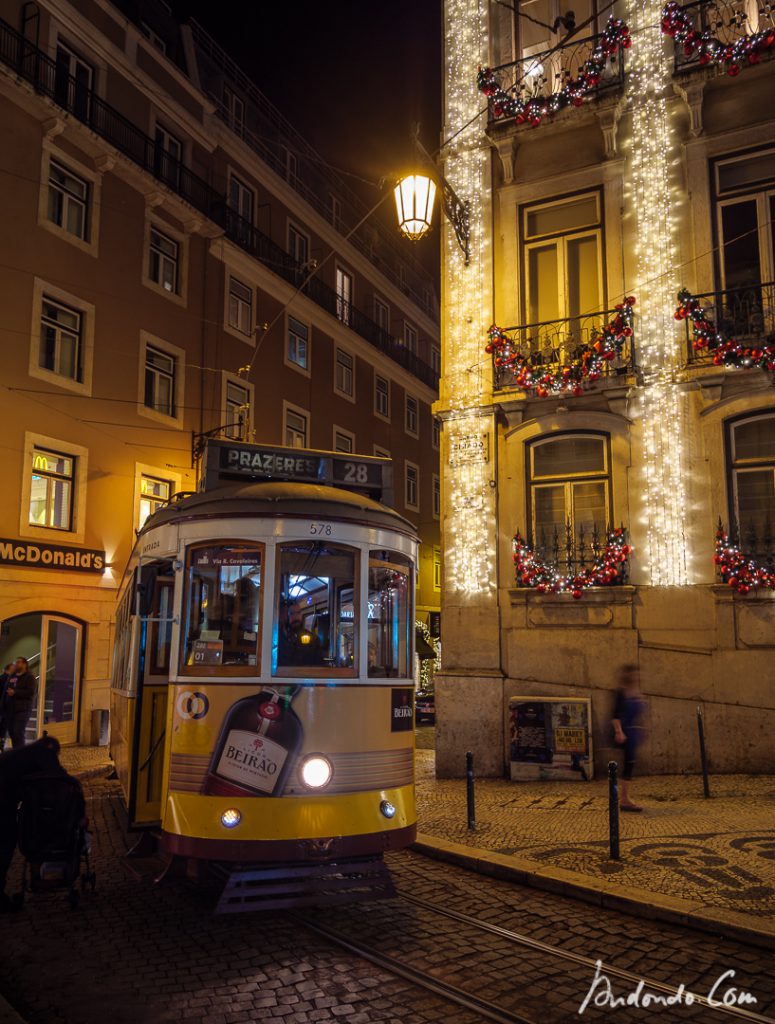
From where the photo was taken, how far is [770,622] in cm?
1121

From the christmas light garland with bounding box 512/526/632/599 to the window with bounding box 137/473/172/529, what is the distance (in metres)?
10.2

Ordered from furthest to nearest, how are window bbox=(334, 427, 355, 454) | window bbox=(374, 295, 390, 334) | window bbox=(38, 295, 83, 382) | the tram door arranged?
1. window bbox=(374, 295, 390, 334)
2. window bbox=(334, 427, 355, 454)
3. window bbox=(38, 295, 83, 382)
4. the tram door

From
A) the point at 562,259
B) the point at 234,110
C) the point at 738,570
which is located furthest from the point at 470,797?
the point at 234,110

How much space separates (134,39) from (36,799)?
19884mm

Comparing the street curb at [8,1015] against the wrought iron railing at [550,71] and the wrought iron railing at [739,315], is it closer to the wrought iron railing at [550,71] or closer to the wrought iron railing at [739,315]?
the wrought iron railing at [739,315]

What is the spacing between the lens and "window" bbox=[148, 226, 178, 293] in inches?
821

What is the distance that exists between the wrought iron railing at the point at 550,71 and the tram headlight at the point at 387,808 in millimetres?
11669

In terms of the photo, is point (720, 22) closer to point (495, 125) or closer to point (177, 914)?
point (495, 125)

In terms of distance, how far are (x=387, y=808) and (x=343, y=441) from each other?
→ 77.4 ft

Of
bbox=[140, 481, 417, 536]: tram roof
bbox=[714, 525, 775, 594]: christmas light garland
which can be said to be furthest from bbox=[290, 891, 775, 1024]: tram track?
bbox=[714, 525, 775, 594]: christmas light garland

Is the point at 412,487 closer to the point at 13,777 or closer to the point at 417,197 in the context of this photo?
the point at 417,197

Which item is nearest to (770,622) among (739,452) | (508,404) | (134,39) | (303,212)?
(739,452)

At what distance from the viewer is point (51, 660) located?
17.6 m

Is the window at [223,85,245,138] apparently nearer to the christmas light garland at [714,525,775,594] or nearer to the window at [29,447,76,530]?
the window at [29,447,76,530]
